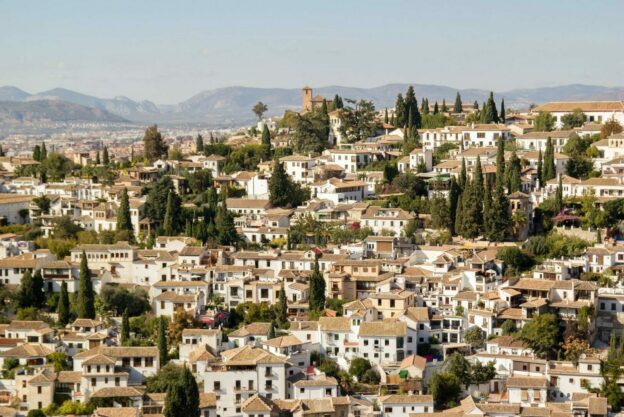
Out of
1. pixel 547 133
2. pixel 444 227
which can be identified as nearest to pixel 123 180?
pixel 444 227

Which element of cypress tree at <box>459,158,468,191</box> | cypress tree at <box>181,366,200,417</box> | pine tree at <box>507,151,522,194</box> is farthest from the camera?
pine tree at <box>507,151,522,194</box>

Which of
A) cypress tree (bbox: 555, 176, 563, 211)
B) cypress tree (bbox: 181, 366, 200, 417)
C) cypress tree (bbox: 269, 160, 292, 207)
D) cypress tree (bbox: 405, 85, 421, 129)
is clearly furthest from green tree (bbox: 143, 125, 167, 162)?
cypress tree (bbox: 181, 366, 200, 417)

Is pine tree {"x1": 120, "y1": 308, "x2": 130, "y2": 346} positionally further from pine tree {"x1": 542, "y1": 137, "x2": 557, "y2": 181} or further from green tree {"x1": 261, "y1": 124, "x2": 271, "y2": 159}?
green tree {"x1": 261, "y1": 124, "x2": 271, "y2": 159}

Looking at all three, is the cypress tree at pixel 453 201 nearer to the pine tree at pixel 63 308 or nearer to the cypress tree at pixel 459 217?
the cypress tree at pixel 459 217

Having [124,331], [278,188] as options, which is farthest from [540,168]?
[124,331]

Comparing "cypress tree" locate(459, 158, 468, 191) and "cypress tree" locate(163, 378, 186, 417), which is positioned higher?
"cypress tree" locate(459, 158, 468, 191)

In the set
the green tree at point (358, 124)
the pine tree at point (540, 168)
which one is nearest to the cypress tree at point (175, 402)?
the pine tree at point (540, 168)
